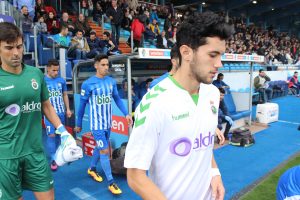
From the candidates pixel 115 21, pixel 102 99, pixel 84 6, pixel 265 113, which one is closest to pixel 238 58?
pixel 265 113

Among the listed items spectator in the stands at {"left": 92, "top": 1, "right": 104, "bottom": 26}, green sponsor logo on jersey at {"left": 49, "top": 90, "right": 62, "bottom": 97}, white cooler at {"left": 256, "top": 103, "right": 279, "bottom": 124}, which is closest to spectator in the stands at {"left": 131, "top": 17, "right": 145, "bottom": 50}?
spectator in the stands at {"left": 92, "top": 1, "right": 104, "bottom": 26}

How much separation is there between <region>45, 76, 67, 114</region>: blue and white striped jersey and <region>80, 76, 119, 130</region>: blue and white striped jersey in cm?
146

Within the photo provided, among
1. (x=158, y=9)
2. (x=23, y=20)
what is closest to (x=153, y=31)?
(x=158, y=9)

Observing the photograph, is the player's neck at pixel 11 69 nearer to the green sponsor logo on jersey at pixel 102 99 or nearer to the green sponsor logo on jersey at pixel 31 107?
the green sponsor logo on jersey at pixel 31 107

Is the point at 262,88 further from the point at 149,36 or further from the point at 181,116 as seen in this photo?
the point at 181,116

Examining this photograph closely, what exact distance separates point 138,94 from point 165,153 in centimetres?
665

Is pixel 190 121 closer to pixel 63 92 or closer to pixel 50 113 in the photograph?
pixel 50 113

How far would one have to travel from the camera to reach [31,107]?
2.34 m

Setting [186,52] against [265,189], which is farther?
[265,189]

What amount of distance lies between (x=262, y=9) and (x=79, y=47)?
82.0 ft

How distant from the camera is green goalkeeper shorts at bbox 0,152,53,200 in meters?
2.16

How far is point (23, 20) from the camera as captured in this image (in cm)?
847

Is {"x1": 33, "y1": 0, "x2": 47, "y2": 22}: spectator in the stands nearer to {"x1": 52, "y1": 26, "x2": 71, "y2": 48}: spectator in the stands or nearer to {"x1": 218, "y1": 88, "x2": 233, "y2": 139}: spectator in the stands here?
{"x1": 52, "y1": 26, "x2": 71, "y2": 48}: spectator in the stands

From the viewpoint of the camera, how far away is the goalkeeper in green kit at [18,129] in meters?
2.19
